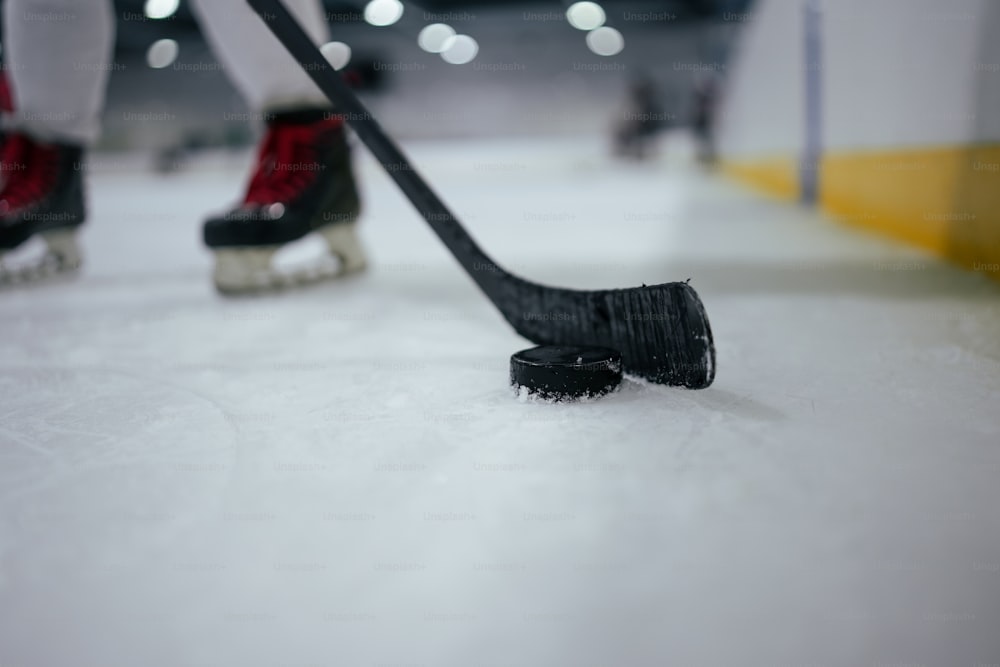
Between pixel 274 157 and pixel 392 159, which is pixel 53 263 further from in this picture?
pixel 392 159

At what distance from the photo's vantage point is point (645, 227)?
2.43 metres

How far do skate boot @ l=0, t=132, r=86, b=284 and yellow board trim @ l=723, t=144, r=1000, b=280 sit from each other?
181 cm

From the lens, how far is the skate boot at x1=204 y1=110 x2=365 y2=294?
1280 millimetres

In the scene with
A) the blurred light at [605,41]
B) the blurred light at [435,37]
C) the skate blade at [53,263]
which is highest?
the skate blade at [53,263]

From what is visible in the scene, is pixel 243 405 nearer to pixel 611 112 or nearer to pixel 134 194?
pixel 134 194

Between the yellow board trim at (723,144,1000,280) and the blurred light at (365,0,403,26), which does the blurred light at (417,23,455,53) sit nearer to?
the blurred light at (365,0,403,26)

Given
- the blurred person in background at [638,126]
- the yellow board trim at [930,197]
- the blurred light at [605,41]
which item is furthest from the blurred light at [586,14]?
the yellow board trim at [930,197]

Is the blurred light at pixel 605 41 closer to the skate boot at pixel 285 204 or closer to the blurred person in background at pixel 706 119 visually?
the blurred person in background at pixel 706 119

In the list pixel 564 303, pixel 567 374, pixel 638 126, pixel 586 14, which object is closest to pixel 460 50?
pixel 586 14

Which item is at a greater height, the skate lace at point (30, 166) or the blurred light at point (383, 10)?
the blurred light at point (383, 10)

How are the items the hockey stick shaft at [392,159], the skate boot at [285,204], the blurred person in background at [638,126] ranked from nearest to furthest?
the hockey stick shaft at [392,159] < the skate boot at [285,204] < the blurred person in background at [638,126]

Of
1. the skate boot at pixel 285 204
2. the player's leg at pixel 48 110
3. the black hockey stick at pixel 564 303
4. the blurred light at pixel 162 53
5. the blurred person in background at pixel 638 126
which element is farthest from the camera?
the blurred light at pixel 162 53

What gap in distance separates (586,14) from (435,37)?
11.7 feet

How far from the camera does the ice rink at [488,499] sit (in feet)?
1.25
